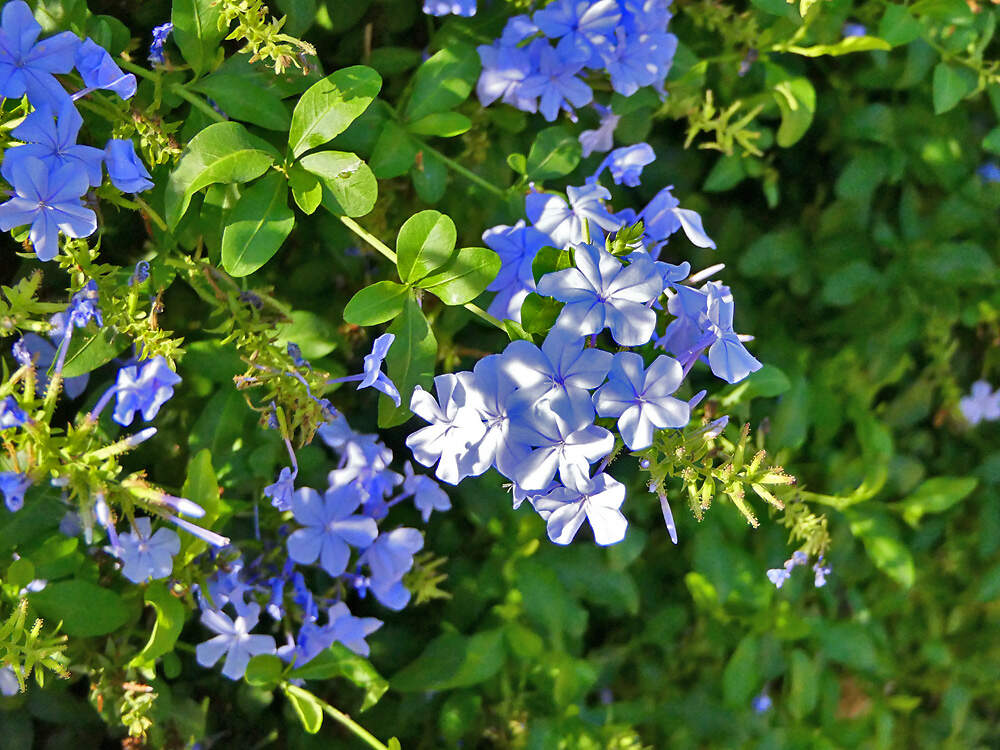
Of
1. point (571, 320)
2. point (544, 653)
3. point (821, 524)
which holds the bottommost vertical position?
point (544, 653)

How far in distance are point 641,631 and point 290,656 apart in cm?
76

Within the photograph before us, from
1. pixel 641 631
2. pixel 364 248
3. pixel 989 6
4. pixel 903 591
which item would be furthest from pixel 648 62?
pixel 903 591

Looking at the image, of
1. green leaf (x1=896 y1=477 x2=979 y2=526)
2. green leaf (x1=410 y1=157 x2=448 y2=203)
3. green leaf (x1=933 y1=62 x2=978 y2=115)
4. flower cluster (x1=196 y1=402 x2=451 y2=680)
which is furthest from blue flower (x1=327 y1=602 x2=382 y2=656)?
green leaf (x1=933 y1=62 x2=978 y2=115)

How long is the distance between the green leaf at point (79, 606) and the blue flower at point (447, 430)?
46cm

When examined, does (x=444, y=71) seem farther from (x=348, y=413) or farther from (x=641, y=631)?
(x=641, y=631)

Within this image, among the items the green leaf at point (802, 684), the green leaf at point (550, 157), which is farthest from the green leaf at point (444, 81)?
the green leaf at point (802, 684)

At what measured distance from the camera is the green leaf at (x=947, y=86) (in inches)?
50.6

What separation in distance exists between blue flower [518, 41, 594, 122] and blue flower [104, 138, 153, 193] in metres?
0.50

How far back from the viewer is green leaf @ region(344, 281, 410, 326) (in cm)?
89

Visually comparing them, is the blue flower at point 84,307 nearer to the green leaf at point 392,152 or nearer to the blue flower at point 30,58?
the blue flower at point 30,58

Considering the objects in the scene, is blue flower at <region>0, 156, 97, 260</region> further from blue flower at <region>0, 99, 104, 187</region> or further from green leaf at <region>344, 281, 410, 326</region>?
green leaf at <region>344, 281, 410, 326</region>

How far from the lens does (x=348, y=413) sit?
4.31 feet

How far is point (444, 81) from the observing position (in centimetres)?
105

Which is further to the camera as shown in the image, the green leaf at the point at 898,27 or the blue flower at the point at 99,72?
the green leaf at the point at 898,27
